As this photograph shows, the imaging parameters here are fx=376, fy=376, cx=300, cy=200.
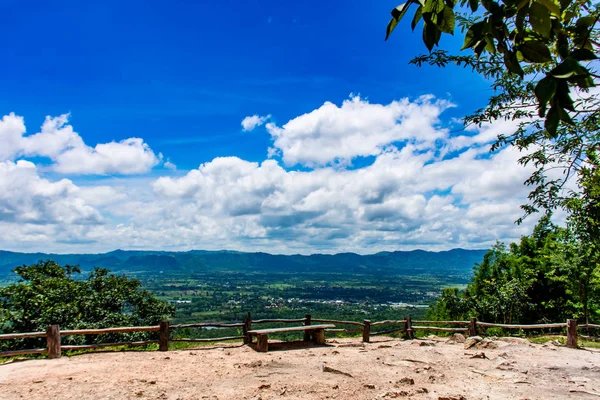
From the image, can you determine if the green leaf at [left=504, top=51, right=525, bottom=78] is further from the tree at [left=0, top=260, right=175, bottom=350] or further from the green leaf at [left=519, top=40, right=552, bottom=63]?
the tree at [left=0, top=260, right=175, bottom=350]

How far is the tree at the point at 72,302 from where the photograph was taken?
1231 cm

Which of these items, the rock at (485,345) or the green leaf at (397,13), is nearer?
the green leaf at (397,13)

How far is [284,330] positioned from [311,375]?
3361 mm

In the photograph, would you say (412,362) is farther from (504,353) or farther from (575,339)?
(575,339)

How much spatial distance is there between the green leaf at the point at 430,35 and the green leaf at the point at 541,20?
11.0 inches

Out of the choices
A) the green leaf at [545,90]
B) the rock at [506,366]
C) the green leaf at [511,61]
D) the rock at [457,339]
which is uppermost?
the green leaf at [511,61]

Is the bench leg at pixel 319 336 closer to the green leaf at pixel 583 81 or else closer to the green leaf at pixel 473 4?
the green leaf at pixel 473 4

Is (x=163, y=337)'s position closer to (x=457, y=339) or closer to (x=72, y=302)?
(x=72, y=302)

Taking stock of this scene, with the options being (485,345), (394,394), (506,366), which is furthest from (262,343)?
(485,345)

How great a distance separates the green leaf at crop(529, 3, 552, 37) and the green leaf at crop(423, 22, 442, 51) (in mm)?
281

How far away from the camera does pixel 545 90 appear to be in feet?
2.97

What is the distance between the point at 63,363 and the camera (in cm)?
860

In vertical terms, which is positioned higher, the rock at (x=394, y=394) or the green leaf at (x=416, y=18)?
the green leaf at (x=416, y=18)

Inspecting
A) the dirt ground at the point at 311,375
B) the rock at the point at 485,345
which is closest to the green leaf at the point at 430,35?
the dirt ground at the point at 311,375
